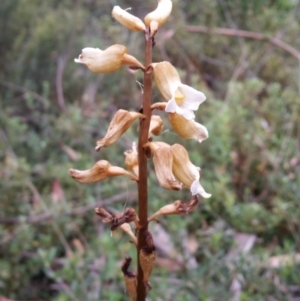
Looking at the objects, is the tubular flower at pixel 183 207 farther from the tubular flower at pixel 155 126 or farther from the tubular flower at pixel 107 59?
the tubular flower at pixel 107 59

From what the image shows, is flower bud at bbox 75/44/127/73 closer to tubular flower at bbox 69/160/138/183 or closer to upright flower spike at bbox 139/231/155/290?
tubular flower at bbox 69/160/138/183

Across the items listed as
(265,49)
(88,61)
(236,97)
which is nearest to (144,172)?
(88,61)

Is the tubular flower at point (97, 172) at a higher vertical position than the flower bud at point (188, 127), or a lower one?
lower

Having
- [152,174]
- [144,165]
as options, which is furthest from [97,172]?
[152,174]

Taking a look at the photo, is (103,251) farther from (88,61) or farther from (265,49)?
(265,49)

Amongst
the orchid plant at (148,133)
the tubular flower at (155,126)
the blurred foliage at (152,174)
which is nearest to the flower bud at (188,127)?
the orchid plant at (148,133)

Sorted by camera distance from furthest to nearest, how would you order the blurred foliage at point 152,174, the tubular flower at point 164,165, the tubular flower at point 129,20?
1. the blurred foliage at point 152,174
2. the tubular flower at point 129,20
3. the tubular flower at point 164,165
